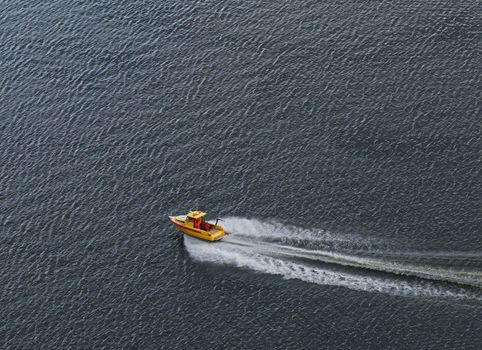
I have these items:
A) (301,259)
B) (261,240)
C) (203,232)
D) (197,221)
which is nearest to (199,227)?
(197,221)

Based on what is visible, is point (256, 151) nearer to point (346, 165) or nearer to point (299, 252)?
point (346, 165)

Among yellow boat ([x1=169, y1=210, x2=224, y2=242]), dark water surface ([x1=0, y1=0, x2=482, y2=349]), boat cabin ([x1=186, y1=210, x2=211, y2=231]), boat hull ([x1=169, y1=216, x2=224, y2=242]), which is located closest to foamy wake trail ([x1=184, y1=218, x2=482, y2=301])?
dark water surface ([x1=0, y1=0, x2=482, y2=349])

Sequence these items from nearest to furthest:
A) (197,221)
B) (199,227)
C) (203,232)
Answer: (203,232)
(197,221)
(199,227)

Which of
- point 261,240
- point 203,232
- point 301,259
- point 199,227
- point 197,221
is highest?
point 261,240

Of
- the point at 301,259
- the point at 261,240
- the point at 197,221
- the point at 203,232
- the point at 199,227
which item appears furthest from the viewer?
the point at 199,227

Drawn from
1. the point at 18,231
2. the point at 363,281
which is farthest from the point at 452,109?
the point at 18,231

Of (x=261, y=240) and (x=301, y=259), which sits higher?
(x=261, y=240)

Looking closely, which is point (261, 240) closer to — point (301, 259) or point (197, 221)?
point (301, 259)
